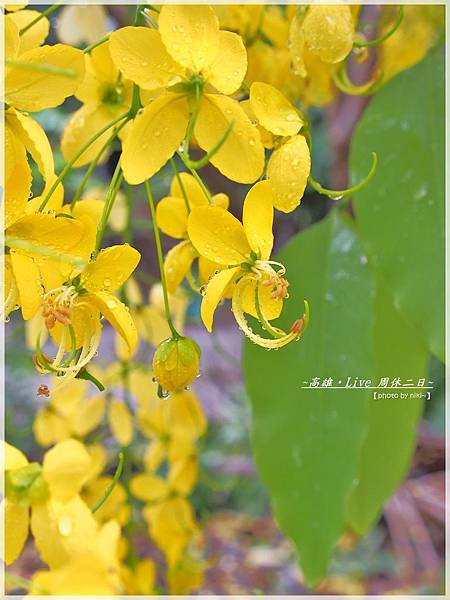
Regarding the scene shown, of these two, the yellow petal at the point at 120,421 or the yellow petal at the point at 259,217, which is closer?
the yellow petal at the point at 259,217

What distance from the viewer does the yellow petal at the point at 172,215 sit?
387 millimetres

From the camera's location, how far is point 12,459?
0.41 m

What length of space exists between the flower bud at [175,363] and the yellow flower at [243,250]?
1.1 inches

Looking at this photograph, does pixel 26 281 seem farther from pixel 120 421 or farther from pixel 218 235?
pixel 120 421

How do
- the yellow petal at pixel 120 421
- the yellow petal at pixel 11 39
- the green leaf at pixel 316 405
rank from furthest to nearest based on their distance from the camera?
the yellow petal at pixel 120 421, the green leaf at pixel 316 405, the yellow petal at pixel 11 39

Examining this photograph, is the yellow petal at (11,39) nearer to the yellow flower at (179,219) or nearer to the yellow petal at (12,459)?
the yellow flower at (179,219)

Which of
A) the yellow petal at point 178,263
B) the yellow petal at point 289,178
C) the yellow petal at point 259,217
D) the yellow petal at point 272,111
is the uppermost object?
the yellow petal at point 272,111

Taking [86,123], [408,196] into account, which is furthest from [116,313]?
[408,196]

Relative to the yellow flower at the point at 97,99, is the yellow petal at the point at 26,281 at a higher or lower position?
lower

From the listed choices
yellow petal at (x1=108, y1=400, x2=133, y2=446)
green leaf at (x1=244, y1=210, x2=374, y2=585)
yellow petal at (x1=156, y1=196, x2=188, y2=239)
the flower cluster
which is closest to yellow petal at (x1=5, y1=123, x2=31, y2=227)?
the flower cluster

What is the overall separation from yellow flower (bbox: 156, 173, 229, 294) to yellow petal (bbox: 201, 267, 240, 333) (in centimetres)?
5

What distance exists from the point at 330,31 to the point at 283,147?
67mm

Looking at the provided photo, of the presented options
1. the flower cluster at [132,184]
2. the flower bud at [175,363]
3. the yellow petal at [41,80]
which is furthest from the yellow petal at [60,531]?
the yellow petal at [41,80]

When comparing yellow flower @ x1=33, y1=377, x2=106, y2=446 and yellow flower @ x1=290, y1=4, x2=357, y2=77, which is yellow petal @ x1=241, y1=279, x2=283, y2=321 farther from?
yellow flower @ x1=33, y1=377, x2=106, y2=446
